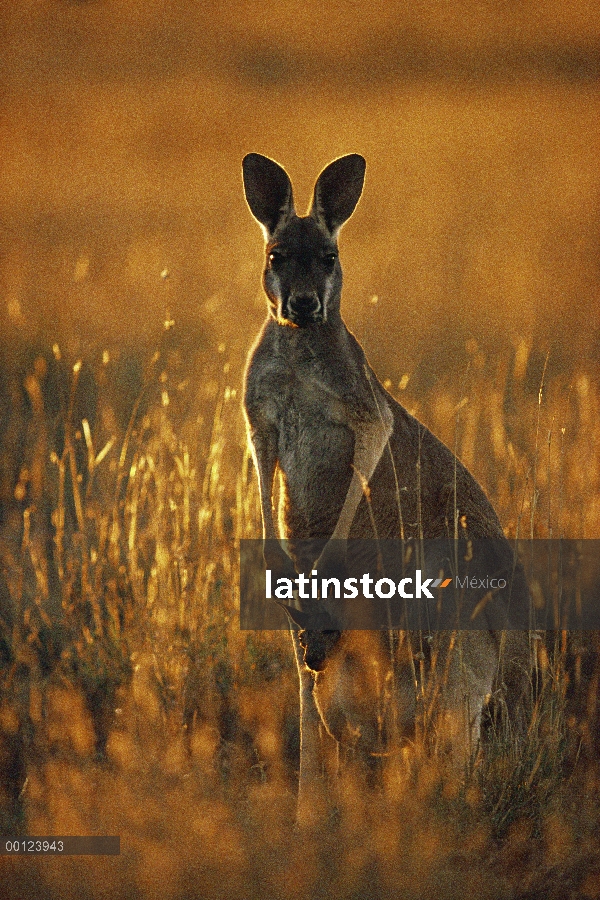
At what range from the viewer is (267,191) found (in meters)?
3.79

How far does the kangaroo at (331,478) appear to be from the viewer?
3658mm

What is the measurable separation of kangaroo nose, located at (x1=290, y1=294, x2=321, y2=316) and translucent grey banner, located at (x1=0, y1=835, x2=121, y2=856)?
174 centimetres

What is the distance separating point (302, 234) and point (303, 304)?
0.32 m

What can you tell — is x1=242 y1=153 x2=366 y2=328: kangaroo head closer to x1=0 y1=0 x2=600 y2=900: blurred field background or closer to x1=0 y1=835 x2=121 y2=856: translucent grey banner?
x1=0 y1=0 x2=600 y2=900: blurred field background

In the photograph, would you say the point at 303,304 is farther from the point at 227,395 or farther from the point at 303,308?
the point at 227,395

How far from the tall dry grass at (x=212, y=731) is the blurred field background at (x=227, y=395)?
0.01m

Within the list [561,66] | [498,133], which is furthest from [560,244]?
[561,66]

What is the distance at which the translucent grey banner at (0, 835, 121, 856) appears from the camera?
127 inches

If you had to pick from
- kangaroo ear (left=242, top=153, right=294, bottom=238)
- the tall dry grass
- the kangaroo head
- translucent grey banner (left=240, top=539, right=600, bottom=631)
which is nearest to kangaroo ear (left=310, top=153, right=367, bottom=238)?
the kangaroo head

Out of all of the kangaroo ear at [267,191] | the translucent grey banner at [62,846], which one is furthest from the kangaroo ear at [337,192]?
the translucent grey banner at [62,846]

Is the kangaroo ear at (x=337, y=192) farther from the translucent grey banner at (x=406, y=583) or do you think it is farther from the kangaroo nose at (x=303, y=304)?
the translucent grey banner at (x=406, y=583)

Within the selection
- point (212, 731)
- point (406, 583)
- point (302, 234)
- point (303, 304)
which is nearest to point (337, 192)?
point (302, 234)

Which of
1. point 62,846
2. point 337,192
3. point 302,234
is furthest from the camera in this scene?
point 337,192

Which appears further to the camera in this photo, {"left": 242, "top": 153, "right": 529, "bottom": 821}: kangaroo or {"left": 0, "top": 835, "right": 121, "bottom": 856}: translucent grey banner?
{"left": 242, "top": 153, "right": 529, "bottom": 821}: kangaroo
